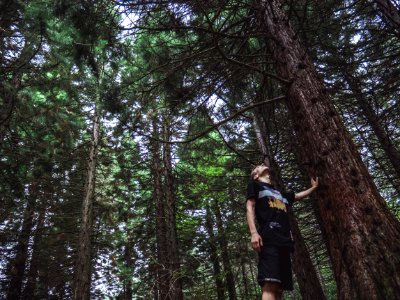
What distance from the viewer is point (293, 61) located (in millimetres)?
4086

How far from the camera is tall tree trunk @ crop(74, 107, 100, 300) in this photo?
9.27m

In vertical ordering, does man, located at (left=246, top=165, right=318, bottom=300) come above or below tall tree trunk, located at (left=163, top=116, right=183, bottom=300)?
below

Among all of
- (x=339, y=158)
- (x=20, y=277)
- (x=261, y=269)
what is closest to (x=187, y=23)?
(x=339, y=158)

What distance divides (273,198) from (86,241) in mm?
8168

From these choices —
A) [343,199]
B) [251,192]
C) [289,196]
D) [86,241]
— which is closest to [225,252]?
[86,241]

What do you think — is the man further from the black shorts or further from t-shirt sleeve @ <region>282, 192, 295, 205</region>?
t-shirt sleeve @ <region>282, 192, 295, 205</region>

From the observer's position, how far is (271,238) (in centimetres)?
335

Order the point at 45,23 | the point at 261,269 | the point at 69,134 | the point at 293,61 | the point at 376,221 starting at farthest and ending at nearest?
1. the point at 69,134
2. the point at 45,23
3. the point at 293,61
4. the point at 261,269
5. the point at 376,221

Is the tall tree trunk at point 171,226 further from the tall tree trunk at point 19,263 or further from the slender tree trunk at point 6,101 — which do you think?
the tall tree trunk at point 19,263

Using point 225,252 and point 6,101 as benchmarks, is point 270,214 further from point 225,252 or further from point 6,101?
point 225,252

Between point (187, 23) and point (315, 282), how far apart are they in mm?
5763

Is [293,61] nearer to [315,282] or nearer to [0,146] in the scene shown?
[315,282]

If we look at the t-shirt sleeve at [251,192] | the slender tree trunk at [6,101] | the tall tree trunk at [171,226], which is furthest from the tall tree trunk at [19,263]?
the t-shirt sleeve at [251,192]

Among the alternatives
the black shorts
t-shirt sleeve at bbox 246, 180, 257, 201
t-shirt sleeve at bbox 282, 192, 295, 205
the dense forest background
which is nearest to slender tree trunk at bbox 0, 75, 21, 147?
the dense forest background
